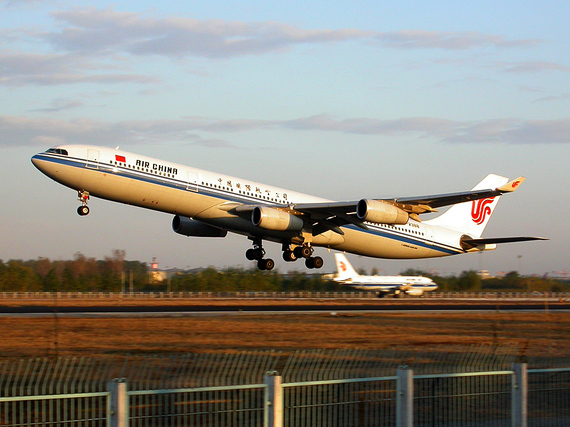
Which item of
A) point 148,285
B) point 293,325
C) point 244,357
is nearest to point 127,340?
point 244,357

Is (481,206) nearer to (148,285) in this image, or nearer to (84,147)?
(84,147)

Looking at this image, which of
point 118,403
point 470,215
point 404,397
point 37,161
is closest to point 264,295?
point 470,215

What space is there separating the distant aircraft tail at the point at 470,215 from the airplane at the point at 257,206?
2.14m

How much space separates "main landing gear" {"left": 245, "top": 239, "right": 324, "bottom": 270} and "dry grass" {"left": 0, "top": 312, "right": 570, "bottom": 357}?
814cm

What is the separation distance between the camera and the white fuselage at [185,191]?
32000 mm

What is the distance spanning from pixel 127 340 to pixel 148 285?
52890 millimetres

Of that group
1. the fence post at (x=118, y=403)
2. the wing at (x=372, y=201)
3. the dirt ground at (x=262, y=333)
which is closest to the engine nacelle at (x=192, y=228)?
the wing at (x=372, y=201)

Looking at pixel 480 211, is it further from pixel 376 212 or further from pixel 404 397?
pixel 404 397

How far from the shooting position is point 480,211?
163 feet

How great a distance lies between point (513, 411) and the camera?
9.11 metres

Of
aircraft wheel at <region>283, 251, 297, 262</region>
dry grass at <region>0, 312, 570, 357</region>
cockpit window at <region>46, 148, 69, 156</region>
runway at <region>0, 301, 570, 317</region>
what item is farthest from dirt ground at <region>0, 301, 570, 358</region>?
cockpit window at <region>46, 148, 69, 156</region>

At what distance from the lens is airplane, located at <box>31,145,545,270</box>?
3222cm

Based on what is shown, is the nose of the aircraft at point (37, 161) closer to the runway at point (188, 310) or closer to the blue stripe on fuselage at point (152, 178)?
the blue stripe on fuselage at point (152, 178)

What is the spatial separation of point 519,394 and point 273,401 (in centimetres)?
365
